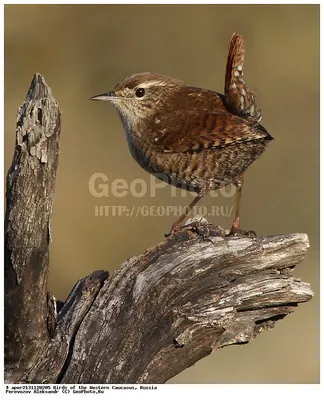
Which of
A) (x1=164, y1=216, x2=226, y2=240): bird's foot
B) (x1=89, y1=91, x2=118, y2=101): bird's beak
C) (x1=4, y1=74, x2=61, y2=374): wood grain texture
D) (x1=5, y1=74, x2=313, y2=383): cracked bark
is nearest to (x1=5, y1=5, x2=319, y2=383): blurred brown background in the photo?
(x1=89, y1=91, x2=118, y2=101): bird's beak

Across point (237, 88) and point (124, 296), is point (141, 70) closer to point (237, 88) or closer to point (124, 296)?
point (237, 88)

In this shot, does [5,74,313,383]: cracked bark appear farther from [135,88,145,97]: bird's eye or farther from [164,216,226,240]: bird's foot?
[135,88,145,97]: bird's eye

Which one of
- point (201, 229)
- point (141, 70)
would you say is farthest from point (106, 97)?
point (141, 70)

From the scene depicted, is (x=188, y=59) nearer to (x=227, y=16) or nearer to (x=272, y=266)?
(x=227, y=16)

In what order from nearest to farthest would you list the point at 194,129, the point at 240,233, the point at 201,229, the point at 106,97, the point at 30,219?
the point at 30,219, the point at 201,229, the point at 194,129, the point at 240,233, the point at 106,97

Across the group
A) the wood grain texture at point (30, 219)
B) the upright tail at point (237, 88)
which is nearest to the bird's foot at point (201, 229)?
the upright tail at point (237, 88)
